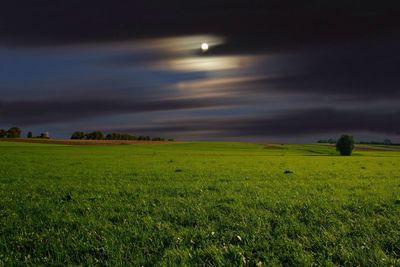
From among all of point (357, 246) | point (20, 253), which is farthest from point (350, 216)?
point (20, 253)

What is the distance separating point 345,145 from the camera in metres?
105

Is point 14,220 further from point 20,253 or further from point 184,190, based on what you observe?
point 184,190

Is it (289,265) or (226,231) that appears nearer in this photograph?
(289,265)

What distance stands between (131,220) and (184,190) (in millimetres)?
6926

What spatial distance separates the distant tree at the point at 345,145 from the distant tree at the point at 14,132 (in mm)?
142498

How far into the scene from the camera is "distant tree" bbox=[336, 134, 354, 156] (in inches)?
4117

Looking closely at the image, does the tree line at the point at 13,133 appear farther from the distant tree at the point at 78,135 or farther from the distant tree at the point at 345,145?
the distant tree at the point at 345,145

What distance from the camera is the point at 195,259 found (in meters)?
6.90

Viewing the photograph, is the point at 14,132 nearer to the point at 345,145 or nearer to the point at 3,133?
the point at 3,133

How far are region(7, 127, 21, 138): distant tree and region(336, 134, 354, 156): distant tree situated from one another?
142 meters

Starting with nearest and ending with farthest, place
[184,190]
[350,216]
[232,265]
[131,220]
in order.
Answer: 1. [232,265]
2. [131,220]
3. [350,216]
4. [184,190]

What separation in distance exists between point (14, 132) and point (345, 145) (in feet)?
478

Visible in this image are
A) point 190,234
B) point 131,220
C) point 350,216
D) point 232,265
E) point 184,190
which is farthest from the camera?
point 184,190

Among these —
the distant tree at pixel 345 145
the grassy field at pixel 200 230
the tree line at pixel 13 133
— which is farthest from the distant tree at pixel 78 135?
the grassy field at pixel 200 230
